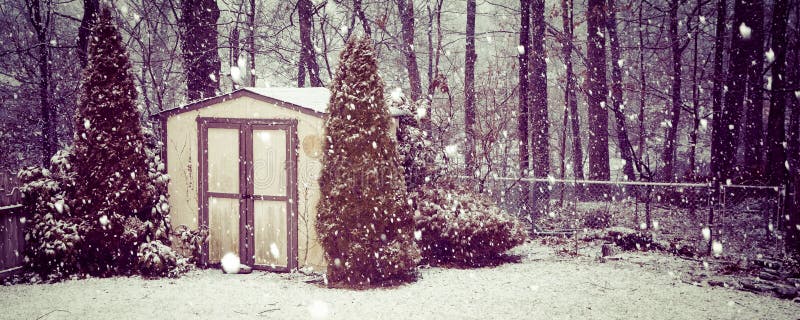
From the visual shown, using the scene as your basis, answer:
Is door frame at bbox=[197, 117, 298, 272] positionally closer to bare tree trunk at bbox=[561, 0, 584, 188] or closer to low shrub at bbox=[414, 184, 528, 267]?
low shrub at bbox=[414, 184, 528, 267]

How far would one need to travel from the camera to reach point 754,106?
1393 cm

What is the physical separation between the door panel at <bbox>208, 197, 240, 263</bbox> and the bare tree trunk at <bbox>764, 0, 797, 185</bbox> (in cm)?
1010

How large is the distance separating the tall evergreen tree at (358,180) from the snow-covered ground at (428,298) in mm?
378

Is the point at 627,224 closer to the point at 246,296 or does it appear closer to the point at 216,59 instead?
the point at 246,296

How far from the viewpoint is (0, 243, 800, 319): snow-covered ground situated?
224 inches

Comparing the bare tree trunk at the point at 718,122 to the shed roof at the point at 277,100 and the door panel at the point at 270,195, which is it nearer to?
the shed roof at the point at 277,100

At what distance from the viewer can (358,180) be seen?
6.75 meters

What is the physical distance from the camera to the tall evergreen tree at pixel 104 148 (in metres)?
7.12

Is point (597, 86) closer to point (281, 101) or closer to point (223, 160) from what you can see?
point (281, 101)

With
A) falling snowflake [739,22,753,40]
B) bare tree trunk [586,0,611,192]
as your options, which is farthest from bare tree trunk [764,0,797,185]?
bare tree trunk [586,0,611,192]

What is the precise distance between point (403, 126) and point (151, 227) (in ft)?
13.3

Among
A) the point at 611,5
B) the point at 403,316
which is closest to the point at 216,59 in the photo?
the point at 403,316

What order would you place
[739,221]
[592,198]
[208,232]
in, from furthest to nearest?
[592,198] < [739,221] < [208,232]

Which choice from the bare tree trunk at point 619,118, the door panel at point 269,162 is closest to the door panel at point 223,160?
the door panel at point 269,162
